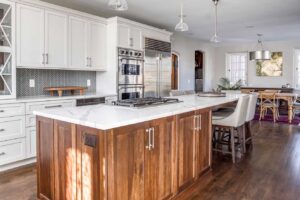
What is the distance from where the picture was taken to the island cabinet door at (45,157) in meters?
2.21

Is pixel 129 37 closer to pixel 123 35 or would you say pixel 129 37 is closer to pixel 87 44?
pixel 123 35

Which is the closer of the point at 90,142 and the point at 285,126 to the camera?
the point at 90,142

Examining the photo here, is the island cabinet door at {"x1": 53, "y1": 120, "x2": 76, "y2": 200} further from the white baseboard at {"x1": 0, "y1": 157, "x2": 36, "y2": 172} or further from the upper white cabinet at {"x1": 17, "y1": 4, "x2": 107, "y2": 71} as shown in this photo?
the upper white cabinet at {"x1": 17, "y1": 4, "x2": 107, "y2": 71}

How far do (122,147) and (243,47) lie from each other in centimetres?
937

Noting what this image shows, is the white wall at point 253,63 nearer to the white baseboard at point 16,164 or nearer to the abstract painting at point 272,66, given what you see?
the abstract painting at point 272,66

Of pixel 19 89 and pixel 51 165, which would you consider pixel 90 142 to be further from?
pixel 19 89

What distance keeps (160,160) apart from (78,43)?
2.92 m

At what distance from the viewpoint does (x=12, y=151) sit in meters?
3.30

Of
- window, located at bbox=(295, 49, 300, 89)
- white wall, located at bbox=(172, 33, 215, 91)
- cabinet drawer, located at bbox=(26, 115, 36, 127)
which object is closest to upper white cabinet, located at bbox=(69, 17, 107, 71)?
cabinet drawer, located at bbox=(26, 115, 36, 127)

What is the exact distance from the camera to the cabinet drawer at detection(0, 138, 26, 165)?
3.21 meters

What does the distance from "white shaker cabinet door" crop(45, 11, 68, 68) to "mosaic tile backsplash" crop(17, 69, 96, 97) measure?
1.36 feet

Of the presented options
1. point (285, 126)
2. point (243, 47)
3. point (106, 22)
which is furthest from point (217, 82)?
point (106, 22)

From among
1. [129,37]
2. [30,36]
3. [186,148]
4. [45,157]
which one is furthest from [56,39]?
[186,148]

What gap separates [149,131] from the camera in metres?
2.06
